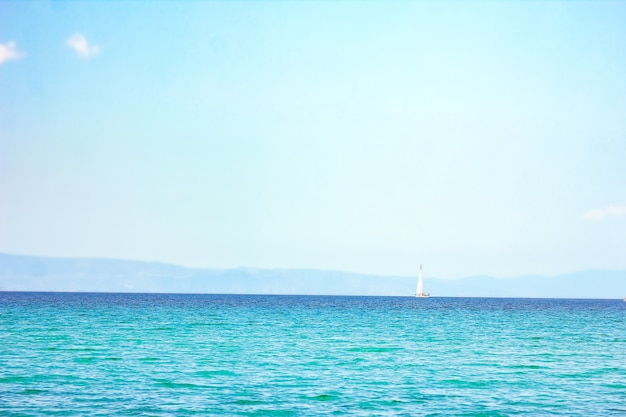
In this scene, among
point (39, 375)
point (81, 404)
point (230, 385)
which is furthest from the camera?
point (39, 375)

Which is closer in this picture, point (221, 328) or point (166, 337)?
point (166, 337)

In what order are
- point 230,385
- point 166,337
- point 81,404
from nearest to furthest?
1. point 81,404
2. point 230,385
3. point 166,337

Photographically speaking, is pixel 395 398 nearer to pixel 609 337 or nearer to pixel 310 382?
pixel 310 382

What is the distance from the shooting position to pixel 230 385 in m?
38.5

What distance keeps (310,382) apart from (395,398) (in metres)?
6.10

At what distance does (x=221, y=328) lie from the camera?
273 ft

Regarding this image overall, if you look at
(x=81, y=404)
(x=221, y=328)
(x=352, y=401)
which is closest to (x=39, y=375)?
(x=81, y=404)

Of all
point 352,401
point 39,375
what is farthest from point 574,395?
point 39,375

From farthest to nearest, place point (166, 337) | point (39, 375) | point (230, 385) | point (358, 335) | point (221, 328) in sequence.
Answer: point (221, 328), point (358, 335), point (166, 337), point (39, 375), point (230, 385)

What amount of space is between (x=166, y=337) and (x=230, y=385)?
102 feet

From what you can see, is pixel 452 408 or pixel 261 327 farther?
pixel 261 327

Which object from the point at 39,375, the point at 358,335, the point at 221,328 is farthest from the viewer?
the point at 221,328

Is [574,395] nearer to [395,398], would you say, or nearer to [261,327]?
[395,398]

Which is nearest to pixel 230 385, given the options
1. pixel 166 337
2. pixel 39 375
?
pixel 39 375
